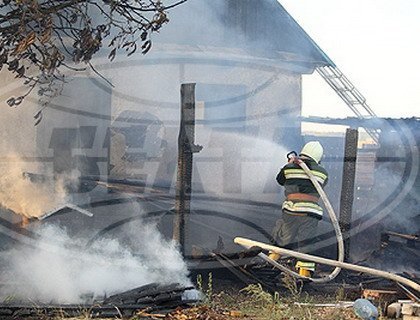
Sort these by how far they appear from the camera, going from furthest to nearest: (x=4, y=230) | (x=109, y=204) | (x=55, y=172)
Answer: (x=55, y=172), (x=109, y=204), (x=4, y=230)

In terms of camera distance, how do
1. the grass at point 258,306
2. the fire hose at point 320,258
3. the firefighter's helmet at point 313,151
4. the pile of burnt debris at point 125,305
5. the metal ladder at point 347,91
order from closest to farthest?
the pile of burnt debris at point 125,305 < the grass at point 258,306 < the fire hose at point 320,258 < the firefighter's helmet at point 313,151 < the metal ladder at point 347,91

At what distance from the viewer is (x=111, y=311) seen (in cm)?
519

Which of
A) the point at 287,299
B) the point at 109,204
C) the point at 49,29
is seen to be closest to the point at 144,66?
the point at 109,204

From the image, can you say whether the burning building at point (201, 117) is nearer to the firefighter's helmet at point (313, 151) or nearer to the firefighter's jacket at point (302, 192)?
the firefighter's jacket at point (302, 192)

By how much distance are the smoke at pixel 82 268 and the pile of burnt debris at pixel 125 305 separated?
235 mm

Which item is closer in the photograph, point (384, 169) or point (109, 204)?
point (109, 204)

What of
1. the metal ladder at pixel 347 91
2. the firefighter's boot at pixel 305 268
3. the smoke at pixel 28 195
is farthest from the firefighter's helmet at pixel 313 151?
the metal ladder at pixel 347 91

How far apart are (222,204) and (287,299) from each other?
147 inches

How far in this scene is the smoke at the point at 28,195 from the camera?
7625 mm

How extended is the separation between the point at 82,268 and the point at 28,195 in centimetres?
246

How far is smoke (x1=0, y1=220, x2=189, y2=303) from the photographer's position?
18.6ft

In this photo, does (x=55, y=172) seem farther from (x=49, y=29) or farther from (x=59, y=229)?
(x=49, y=29)

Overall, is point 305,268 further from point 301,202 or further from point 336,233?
point 301,202

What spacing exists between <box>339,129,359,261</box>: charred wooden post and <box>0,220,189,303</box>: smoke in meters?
2.02
